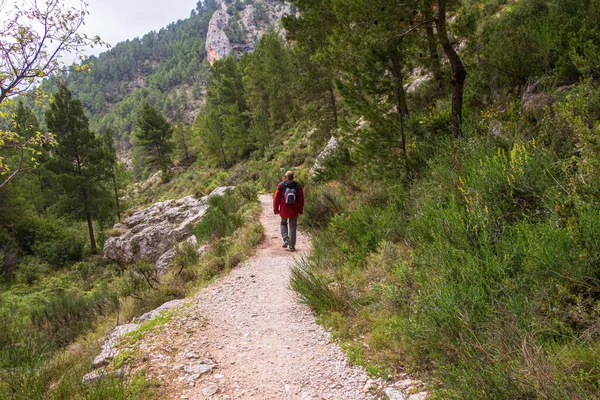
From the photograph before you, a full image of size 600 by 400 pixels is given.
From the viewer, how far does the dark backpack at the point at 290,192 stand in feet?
25.3

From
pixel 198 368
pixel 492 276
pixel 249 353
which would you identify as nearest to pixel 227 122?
pixel 249 353

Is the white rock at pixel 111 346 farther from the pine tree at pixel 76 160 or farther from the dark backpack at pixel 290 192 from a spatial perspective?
the pine tree at pixel 76 160

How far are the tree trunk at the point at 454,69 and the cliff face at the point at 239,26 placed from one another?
124 metres

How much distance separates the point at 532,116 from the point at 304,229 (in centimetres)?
592

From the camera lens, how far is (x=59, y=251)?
2019 centimetres

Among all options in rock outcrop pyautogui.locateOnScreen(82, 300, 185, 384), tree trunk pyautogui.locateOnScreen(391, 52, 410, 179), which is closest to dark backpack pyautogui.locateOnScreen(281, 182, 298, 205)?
tree trunk pyautogui.locateOnScreen(391, 52, 410, 179)

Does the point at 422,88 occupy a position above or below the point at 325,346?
above

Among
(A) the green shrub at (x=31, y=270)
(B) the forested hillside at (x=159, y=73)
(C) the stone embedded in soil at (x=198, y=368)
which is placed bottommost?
(A) the green shrub at (x=31, y=270)

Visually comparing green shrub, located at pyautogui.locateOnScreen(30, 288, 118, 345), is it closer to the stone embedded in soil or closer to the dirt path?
the dirt path

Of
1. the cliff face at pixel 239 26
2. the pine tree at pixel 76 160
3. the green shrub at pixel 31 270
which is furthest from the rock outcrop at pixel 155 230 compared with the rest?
the cliff face at pixel 239 26

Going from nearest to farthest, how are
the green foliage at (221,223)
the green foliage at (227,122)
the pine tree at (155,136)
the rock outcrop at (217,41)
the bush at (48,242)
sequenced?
the green foliage at (221,223) < the bush at (48,242) < the green foliage at (227,122) < the pine tree at (155,136) < the rock outcrop at (217,41)

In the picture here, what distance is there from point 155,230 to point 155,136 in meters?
26.9

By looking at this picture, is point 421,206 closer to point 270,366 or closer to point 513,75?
point 270,366

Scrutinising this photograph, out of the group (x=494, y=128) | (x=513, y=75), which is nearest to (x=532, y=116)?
(x=494, y=128)
